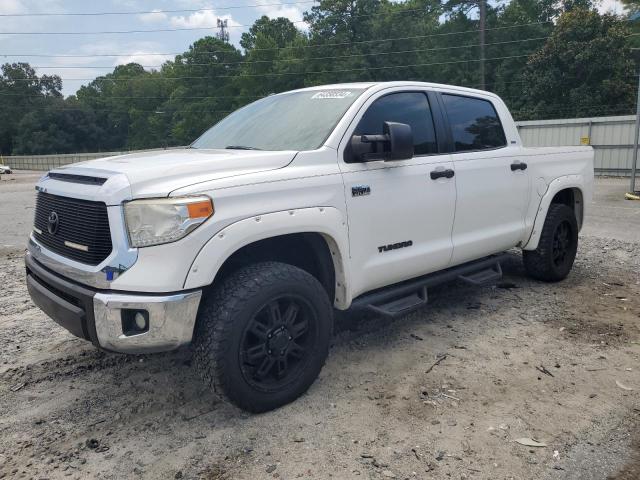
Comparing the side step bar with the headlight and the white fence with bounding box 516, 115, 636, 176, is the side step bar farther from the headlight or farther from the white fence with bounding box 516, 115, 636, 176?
the white fence with bounding box 516, 115, 636, 176

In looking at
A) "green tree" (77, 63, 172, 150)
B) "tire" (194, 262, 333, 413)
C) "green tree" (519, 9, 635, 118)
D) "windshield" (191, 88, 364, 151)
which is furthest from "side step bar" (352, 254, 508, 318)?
"green tree" (77, 63, 172, 150)

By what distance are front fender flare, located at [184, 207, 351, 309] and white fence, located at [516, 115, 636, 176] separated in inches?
709

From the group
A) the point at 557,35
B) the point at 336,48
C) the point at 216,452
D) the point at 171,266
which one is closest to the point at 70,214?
the point at 171,266

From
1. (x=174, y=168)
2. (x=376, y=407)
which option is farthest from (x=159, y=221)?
(x=376, y=407)

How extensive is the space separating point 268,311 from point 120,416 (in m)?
1.11

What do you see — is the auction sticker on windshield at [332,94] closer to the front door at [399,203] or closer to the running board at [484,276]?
the front door at [399,203]

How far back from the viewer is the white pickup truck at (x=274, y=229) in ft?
8.87

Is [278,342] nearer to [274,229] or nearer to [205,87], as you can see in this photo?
[274,229]

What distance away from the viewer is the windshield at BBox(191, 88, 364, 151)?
142 inches

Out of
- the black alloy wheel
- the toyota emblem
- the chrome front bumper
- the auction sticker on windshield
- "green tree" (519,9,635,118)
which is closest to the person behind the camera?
the chrome front bumper

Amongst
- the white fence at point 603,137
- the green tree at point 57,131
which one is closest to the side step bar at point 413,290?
the white fence at point 603,137

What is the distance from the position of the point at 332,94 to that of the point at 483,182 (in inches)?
59.7

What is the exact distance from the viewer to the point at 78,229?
2.96 meters

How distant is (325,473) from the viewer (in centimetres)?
258
